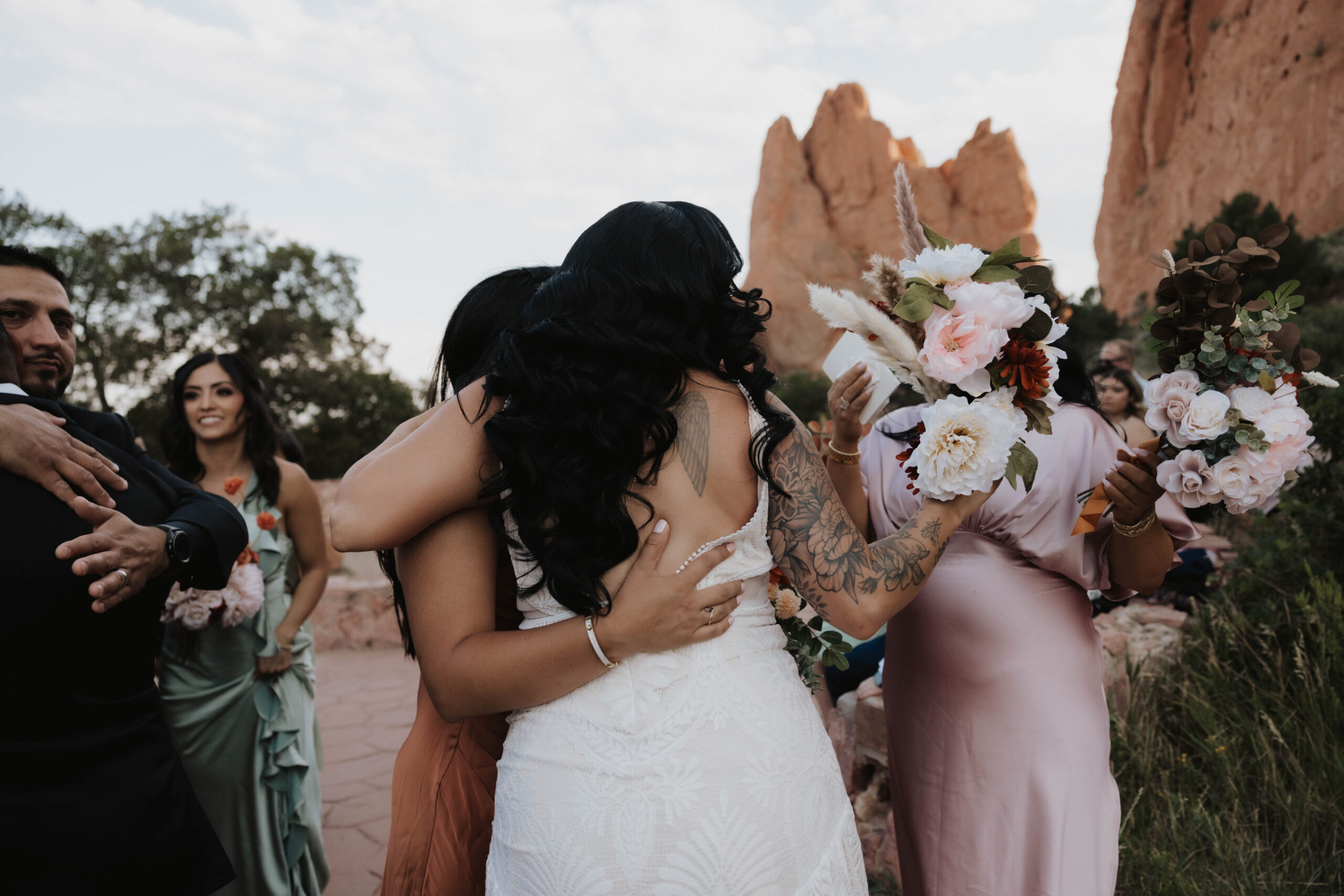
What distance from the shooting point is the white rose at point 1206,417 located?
5.92 ft

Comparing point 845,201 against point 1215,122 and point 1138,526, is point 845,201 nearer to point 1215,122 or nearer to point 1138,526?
point 1215,122

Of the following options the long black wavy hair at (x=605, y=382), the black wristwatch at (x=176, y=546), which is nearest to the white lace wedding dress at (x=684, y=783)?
the long black wavy hair at (x=605, y=382)

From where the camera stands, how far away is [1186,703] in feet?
12.3

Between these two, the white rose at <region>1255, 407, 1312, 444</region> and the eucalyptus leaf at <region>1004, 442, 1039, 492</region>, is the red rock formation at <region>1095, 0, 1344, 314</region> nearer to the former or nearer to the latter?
the white rose at <region>1255, 407, 1312, 444</region>

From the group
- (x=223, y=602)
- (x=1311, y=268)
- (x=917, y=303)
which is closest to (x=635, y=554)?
(x=917, y=303)

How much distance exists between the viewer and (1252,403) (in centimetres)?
181

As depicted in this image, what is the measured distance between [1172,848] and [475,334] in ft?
10.9

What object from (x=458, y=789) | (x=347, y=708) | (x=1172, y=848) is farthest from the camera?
(x=347, y=708)

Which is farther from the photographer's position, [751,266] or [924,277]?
[751,266]

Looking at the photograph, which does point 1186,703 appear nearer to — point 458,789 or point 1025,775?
point 1025,775

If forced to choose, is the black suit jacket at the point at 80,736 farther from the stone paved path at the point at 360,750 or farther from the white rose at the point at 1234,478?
the white rose at the point at 1234,478

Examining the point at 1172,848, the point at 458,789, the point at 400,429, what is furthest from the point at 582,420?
the point at 1172,848

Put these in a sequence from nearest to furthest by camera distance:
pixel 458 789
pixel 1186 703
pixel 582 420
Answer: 1. pixel 582 420
2. pixel 458 789
3. pixel 1186 703

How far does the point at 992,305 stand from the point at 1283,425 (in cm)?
79
